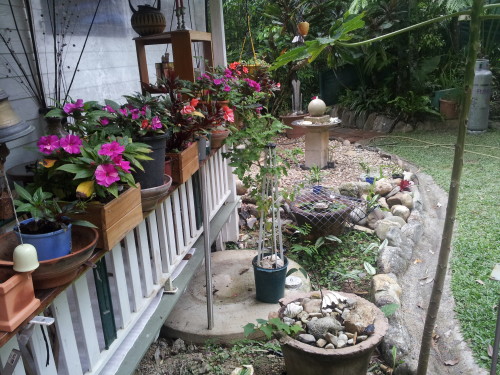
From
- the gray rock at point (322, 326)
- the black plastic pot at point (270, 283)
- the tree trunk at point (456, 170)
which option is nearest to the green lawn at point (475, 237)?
the tree trunk at point (456, 170)

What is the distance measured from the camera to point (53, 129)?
1752mm

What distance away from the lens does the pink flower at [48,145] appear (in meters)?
1.34

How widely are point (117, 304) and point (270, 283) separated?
1.21 metres

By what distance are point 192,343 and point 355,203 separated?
6.85ft

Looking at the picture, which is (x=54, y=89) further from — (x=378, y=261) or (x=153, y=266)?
(x=378, y=261)

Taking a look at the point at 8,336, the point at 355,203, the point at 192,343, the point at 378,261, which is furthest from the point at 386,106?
the point at 8,336

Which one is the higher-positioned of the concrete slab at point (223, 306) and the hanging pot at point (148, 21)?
the hanging pot at point (148, 21)

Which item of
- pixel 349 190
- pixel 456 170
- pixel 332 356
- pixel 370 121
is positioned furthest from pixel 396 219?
pixel 370 121

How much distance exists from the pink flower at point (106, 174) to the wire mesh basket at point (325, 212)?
2.62 m

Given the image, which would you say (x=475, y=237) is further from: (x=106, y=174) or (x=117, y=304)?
(x=106, y=174)

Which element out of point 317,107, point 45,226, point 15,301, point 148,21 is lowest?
point 317,107

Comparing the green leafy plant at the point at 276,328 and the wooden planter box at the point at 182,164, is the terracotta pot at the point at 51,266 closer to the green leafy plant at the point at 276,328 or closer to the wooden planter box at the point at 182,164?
the wooden planter box at the point at 182,164

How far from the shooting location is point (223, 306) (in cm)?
292

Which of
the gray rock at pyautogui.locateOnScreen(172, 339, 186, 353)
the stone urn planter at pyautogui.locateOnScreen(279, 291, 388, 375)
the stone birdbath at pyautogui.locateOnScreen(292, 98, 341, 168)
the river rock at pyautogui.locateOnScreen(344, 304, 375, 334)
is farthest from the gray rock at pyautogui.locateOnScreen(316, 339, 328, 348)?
the stone birdbath at pyautogui.locateOnScreen(292, 98, 341, 168)
